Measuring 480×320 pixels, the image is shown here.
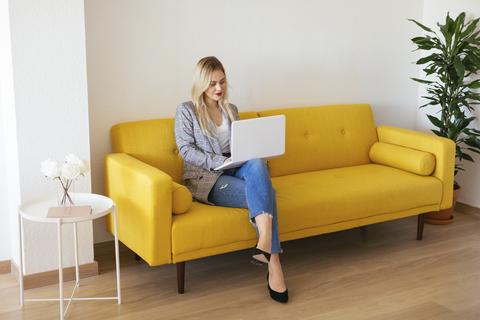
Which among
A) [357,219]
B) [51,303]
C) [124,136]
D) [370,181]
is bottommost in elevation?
[51,303]

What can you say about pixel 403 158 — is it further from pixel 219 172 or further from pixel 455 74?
pixel 219 172

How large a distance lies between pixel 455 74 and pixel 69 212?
2850 millimetres

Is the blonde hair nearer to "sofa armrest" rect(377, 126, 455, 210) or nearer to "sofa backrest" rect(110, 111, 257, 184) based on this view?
"sofa backrest" rect(110, 111, 257, 184)

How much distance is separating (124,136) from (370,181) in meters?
1.54

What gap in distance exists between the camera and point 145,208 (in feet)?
8.02

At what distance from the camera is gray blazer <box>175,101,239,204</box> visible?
2.77 metres

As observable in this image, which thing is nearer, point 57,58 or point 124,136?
point 57,58

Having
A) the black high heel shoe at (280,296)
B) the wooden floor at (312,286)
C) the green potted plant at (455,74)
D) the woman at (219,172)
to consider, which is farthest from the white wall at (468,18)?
the black high heel shoe at (280,296)

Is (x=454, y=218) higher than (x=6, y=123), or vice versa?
(x=6, y=123)

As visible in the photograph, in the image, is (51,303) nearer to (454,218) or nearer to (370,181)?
(370,181)

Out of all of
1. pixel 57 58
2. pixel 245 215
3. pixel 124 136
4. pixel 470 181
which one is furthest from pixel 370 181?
pixel 57 58

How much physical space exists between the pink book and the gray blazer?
67cm

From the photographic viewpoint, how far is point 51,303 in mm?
2477

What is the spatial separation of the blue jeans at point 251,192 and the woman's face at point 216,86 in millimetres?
455
